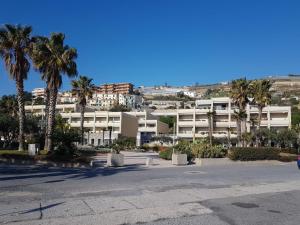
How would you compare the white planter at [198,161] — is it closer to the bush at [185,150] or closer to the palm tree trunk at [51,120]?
the bush at [185,150]

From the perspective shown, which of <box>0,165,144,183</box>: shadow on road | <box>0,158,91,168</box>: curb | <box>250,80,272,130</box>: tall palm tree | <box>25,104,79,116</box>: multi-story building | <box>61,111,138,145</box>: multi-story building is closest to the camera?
<box>0,165,144,183</box>: shadow on road

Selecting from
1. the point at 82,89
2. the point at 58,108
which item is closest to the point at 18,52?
the point at 82,89

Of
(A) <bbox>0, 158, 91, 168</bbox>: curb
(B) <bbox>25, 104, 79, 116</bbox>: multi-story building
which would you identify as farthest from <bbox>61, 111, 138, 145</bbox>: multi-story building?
(A) <bbox>0, 158, 91, 168</bbox>: curb

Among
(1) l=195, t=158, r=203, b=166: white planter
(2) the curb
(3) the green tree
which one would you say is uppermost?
(3) the green tree

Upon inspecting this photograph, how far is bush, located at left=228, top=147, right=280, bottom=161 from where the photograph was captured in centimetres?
3391

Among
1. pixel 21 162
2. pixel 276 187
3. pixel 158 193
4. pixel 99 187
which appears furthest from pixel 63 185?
pixel 21 162

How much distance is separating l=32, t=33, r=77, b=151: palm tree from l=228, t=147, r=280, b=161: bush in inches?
643

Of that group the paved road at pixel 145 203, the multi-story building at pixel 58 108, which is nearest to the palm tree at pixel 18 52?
the paved road at pixel 145 203

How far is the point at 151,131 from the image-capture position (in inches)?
4245

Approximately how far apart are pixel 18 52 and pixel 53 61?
3105 mm

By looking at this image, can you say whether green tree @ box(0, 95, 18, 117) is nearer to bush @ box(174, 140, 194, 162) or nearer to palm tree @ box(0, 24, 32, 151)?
palm tree @ box(0, 24, 32, 151)

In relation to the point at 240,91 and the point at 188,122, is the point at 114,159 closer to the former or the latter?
the point at 240,91

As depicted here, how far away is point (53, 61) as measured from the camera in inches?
1379

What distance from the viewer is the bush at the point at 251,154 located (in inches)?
1335
